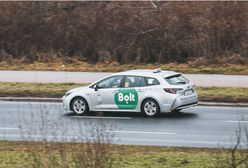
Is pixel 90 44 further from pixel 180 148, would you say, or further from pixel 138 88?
pixel 180 148

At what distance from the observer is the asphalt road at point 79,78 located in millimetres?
25953

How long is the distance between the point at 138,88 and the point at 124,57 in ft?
34.3

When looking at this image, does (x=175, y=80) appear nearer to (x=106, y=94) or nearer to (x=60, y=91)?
(x=106, y=94)

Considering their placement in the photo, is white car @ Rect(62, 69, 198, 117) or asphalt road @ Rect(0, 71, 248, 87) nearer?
white car @ Rect(62, 69, 198, 117)

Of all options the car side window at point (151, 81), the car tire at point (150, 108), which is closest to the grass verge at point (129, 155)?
the car tire at point (150, 108)

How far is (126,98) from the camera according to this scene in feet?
66.8

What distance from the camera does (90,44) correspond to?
1256 inches

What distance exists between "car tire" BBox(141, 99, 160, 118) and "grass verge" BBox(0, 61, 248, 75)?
8.25 metres

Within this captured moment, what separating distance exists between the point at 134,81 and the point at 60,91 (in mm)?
4765

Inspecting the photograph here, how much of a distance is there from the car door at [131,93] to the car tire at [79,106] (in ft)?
3.39

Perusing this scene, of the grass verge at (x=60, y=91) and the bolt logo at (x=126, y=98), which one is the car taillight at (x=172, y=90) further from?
the grass verge at (x=60, y=91)

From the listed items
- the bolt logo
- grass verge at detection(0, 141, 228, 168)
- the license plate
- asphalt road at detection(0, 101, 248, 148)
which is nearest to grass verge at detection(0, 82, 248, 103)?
asphalt road at detection(0, 101, 248, 148)

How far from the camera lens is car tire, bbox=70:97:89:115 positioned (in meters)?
20.9

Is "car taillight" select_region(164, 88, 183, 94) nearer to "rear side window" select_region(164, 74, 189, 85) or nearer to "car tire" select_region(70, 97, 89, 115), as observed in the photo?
"rear side window" select_region(164, 74, 189, 85)
